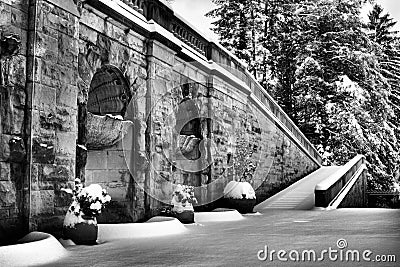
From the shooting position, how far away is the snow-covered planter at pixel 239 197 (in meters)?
11.1

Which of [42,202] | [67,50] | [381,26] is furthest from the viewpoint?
[381,26]

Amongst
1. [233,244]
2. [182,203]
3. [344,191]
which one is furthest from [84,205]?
[344,191]

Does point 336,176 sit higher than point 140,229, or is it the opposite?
point 336,176

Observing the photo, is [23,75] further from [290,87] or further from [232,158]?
[290,87]

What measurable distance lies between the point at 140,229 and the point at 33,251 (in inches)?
95.2

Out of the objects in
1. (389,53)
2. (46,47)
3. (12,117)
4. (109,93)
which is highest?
(389,53)

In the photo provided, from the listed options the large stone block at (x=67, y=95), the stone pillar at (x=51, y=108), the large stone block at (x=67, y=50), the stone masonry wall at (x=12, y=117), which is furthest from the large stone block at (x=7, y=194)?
the large stone block at (x=67, y=50)

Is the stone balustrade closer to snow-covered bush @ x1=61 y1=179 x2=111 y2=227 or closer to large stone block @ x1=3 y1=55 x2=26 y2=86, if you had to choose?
large stone block @ x1=3 y1=55 x2=26 y2=86

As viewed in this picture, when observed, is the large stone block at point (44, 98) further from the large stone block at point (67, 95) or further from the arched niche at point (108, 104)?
the arched niche at point (108, 104)

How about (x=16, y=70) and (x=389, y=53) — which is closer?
(x=16, y=70)

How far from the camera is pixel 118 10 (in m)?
7.61

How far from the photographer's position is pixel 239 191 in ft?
36.5

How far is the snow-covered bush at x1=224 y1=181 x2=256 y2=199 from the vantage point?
11.1 meters

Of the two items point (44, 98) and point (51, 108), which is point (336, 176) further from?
point (44, 98)
